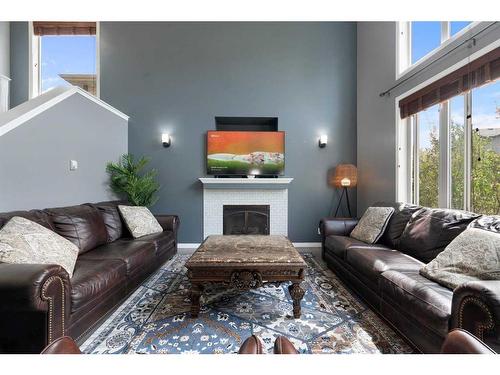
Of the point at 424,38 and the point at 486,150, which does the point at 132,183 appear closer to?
the point at 486,150

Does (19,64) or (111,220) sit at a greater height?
(19,64)

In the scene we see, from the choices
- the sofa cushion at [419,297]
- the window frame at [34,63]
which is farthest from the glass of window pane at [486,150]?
the window frame at [34,63]

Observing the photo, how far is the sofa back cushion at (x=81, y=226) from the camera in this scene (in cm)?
204

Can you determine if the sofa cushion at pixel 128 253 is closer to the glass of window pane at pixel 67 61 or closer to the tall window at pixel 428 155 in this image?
the tall window at pixel 428 155

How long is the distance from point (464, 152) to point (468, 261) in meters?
1.35

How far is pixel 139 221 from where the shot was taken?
2.85 meters

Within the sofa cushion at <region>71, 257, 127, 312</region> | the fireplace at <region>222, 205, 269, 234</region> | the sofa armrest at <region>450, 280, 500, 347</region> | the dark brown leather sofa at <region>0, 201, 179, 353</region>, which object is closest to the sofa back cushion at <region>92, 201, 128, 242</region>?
the dark brown leather sofa at <region>0, 201, 179, 353</region>

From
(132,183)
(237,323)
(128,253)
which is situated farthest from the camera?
(132,183)

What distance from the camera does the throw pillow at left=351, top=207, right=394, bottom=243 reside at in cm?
251

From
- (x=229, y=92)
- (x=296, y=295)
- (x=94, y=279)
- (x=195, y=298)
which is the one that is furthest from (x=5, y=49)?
(x=296, y=295)

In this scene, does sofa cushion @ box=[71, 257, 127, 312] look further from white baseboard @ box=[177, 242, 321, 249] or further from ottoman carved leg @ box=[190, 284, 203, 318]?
white baseboard @ box=[177, 242, 321, 249]

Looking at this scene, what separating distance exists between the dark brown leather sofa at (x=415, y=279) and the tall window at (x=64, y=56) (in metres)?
4.88

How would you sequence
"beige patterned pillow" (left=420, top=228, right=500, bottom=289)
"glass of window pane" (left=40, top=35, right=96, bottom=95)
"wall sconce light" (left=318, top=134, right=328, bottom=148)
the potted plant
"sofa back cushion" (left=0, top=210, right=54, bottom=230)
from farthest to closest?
1. "glass of window pane" (left=40, top=35, right=96, bottom=95)
2. "wall sconce light" (left=318, top=134, right=328, bottom=148)
3. the potted plant
4. "sofa back cushion" (left=0, top=210, right=54, bottom=230)
5. "beige patterned pillow" (left=420, top=228, right=500, bottom=289)

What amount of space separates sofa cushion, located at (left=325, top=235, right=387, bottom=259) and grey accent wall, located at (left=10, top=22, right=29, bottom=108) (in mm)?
5561
